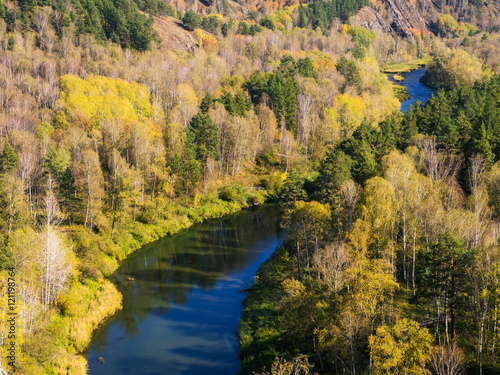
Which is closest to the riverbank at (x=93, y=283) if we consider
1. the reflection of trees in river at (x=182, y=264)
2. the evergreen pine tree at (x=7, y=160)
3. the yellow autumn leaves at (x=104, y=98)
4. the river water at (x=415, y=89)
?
the reflection of trees in river at (x=182, y=264)

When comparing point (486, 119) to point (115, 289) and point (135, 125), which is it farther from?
point (115, 289)

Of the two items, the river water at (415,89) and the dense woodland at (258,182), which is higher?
the river water at (415,89)

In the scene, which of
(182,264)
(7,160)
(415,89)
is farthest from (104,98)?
(415,89)

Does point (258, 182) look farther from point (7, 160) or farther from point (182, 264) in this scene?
point (7, 160)

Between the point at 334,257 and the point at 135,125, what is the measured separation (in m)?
50.9

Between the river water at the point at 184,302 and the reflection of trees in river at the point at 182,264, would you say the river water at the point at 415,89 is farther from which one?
the river water at the point at 184,302

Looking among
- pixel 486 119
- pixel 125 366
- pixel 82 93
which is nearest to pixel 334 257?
pixel 125 366

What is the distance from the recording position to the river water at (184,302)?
40.1 metres

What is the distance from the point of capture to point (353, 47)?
532 feet

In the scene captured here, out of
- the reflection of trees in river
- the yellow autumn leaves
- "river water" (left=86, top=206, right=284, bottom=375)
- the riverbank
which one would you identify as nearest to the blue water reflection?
the reflection of trees in river

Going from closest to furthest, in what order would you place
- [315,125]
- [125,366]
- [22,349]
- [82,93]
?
[22,349] < [125,366] < [82,93] < [315,125]

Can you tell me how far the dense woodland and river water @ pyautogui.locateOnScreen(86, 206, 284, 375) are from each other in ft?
6.99

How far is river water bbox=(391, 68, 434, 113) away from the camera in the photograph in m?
140

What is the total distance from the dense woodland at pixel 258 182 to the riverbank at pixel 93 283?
0.21 m
